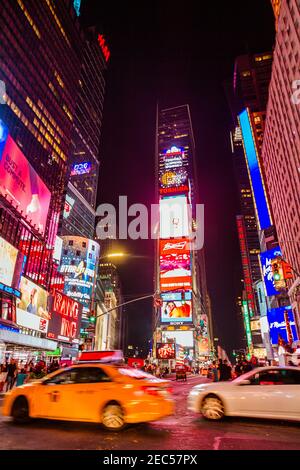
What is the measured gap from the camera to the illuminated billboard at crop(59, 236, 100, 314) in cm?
9088

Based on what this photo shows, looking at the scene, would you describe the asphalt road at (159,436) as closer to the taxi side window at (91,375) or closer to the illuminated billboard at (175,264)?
the taxi side window at (91,375)

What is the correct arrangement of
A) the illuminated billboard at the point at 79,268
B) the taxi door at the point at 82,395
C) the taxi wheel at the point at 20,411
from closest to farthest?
1. the taxi door at the point at 82,395
2. the taxi wheel at the point at 20,411
3. the illuminated billboard at the point at 79,268

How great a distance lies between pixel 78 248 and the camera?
320 ft

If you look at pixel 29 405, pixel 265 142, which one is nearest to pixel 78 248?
pixel 265 142

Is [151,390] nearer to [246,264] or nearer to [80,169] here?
[80,169]

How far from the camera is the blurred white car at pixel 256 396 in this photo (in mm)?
7938

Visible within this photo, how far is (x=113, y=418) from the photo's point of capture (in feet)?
22.6

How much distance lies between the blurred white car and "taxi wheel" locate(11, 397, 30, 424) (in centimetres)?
471

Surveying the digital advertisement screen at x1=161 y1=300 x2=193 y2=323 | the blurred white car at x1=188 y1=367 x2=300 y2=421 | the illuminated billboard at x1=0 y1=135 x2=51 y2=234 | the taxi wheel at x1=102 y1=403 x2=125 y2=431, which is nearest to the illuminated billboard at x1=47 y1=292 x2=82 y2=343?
the illuminated billboard at x1=0 y1=135 x2=51 y2=234

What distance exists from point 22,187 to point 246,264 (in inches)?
5127

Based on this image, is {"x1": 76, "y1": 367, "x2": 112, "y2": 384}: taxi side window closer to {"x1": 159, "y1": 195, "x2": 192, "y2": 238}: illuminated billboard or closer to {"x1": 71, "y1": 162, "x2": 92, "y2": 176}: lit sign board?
{"x1": 159, "y1": 195, "x2": 192, "y2": 238}: illuminated billboard

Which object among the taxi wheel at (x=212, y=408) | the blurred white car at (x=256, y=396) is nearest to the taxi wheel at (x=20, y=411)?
the blurred white car at (x=256, y=396)

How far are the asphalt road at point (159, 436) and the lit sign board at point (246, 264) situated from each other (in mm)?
131550
